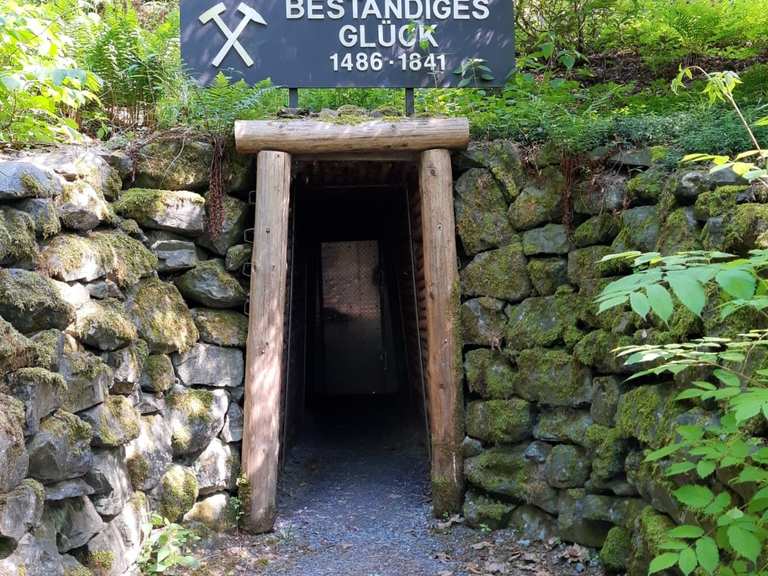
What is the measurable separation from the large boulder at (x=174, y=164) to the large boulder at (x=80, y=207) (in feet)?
2.46

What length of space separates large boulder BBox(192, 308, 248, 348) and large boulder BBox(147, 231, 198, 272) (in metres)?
0.35

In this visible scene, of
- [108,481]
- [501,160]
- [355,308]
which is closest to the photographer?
[108,481]

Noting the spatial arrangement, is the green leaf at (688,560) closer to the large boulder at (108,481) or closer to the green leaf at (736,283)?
the green leaf at (736,283)

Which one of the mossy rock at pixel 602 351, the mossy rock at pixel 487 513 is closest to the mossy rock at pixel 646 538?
the mossy rock at pixel 602 351

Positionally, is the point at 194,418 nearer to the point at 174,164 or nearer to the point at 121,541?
the point at 121,541

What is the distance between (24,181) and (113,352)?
104 centimetres

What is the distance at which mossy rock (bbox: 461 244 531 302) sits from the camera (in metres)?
5.27

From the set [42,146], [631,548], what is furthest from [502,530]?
[42,146]

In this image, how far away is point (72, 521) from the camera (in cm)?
339

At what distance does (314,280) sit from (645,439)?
630cm

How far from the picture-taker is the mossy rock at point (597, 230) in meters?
4.82

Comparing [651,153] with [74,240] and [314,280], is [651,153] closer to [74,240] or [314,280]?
[74,240]

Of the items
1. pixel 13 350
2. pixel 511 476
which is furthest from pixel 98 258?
pixel 511 476

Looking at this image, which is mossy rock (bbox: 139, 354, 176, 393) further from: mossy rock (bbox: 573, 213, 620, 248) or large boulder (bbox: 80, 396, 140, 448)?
mossy rock (bbox: 573, 213, 620, 248)
